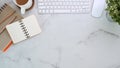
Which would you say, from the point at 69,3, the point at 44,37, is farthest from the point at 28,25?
the point at 69,3

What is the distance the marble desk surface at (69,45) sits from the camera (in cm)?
92

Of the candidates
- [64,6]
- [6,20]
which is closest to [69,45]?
[64,6]

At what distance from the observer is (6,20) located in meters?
0.93

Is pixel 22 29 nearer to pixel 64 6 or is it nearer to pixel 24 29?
pixel 24 29

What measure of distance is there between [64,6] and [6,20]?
0.24 meters

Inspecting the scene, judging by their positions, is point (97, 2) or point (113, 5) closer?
point (113, 5)

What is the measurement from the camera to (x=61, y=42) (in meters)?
0.94

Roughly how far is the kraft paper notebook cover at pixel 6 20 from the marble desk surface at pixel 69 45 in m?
0.03

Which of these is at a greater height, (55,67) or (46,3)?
(46,3)

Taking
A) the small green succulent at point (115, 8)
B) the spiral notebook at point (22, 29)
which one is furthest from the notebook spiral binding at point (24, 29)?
the small green succulent at point (115, 8)

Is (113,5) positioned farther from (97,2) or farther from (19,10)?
(19,10)

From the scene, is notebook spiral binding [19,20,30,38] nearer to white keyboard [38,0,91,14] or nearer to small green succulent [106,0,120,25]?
white keyboard [38,0,91,14]

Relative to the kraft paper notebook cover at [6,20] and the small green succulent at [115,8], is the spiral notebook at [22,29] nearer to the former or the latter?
the kraft paper notebook cover at [6,20]

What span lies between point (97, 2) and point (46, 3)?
207 mm
